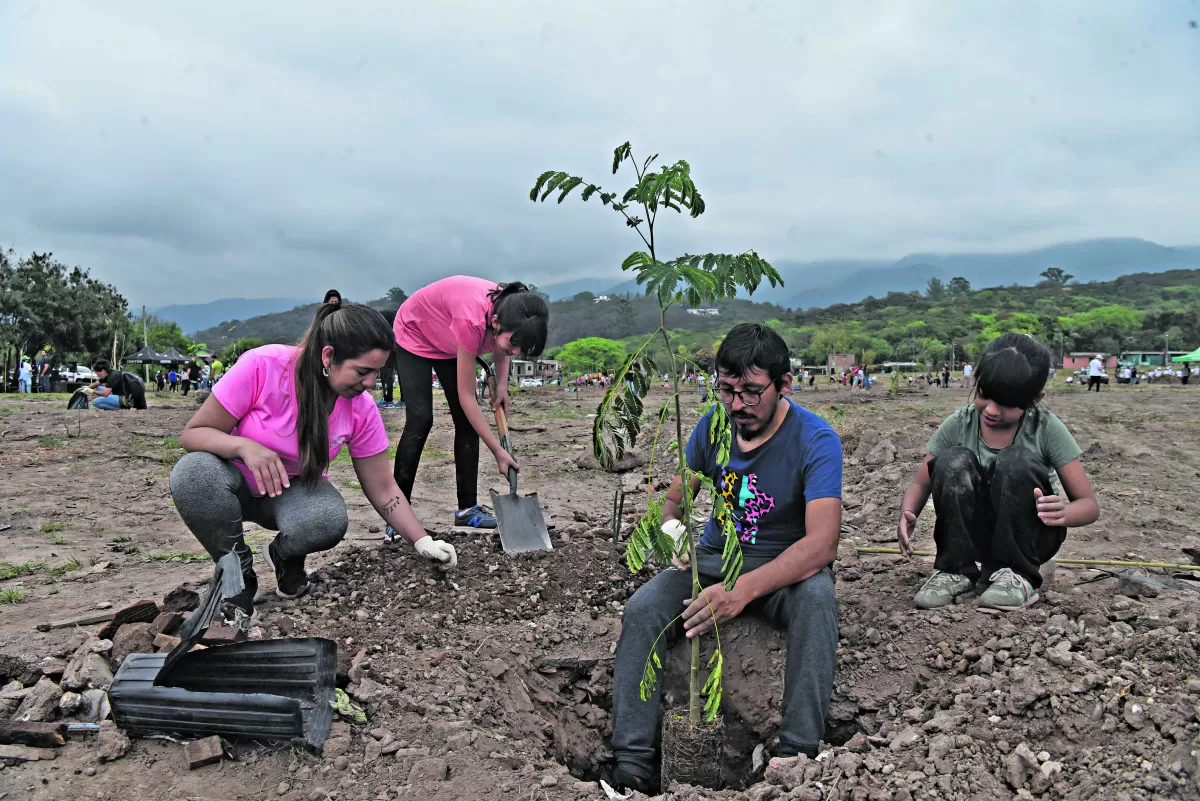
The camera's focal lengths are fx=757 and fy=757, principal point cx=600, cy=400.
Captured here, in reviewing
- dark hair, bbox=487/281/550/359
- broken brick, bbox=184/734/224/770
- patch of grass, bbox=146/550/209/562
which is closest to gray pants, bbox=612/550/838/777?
broken brick, bbox=184/734/224/770

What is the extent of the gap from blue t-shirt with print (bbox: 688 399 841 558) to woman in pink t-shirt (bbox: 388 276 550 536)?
1.26m

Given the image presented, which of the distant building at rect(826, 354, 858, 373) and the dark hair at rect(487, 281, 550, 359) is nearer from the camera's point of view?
the dark hair at rect(487, 281, 550, 359)

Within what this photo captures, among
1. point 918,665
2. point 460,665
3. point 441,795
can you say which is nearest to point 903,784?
point 918,665

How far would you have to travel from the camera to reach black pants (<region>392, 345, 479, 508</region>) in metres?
3.95

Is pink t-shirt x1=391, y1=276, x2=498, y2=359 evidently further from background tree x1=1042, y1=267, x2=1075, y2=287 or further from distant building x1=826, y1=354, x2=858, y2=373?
background tree x1=1042, y1=267, x2=1075, y2=287

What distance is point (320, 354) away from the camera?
9.19ft

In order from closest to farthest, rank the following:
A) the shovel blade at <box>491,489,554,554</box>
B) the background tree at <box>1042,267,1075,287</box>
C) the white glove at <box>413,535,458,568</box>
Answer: the white glove at <box>413,535,458,568</box> < the shovel blade at <box>491,489,554,554</box> < the background tree at <box>1042,267,1075,287</box>

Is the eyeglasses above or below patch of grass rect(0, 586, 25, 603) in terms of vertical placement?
above

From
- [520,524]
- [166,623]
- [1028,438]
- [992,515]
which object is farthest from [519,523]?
[1028,438]

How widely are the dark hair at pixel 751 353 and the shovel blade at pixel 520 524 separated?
1776 millimetres

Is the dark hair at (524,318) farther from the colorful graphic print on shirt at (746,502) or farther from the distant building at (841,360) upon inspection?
the distant building at (841,360)

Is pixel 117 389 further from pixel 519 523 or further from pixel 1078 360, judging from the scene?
pixel 1078 360

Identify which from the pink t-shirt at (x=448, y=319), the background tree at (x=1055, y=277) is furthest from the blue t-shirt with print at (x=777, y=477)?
the background tree at (x=1055, y=277)

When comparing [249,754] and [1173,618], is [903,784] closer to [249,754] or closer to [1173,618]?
[1173,618]
